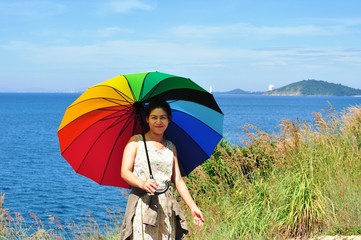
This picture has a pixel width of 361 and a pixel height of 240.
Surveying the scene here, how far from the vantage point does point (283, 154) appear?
8.44 m

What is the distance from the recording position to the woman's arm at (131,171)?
429cm

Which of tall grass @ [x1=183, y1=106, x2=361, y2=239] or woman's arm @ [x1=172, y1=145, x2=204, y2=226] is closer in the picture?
woman's arm @ [x1=172, y1=145, x2=204, y2=226]

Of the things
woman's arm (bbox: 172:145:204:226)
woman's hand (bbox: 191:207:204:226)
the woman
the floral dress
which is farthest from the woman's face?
woman's hand (bbox: 191:207:204:226)

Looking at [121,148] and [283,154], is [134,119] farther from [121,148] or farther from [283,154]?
[283,154]

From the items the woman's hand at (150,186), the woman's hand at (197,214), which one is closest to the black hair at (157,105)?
the woman's hand at (150,186)

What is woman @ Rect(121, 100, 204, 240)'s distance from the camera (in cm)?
456

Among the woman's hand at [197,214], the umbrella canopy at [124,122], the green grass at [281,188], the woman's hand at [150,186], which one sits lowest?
the green grass at [281,188]

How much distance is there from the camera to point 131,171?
459 centimetres

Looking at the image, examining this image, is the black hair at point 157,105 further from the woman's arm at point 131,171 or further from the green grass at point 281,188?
the green grass at point 281,188

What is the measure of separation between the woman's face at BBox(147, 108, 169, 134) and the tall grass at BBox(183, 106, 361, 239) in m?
2.79

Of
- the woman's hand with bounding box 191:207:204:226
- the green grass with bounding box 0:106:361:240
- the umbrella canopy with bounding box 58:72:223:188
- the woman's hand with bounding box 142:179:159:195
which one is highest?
the umbrella canopy with bounding box 58:72:223:188

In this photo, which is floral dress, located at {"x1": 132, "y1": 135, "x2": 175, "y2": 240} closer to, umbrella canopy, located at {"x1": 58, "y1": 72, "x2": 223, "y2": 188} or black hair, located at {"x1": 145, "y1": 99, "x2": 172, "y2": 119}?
black hair, located at {"x1": 145, "y1": 99, "x2": 172, "y2": 119}

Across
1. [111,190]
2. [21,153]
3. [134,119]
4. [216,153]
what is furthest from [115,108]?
[21,153]

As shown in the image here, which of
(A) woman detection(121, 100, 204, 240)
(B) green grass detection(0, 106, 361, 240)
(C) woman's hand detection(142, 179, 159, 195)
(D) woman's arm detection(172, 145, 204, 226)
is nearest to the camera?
(C) woman's hand detection(142, 179, 159, 195)
